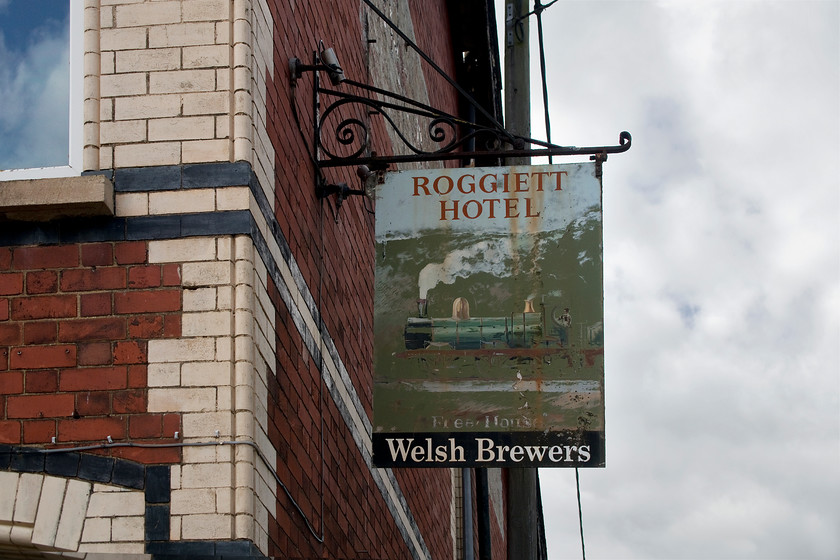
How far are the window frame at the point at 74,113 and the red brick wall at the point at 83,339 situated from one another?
0.37 m

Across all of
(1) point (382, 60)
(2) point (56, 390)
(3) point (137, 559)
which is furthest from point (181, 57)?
(1) point (382, 60)

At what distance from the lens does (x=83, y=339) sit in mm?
6734

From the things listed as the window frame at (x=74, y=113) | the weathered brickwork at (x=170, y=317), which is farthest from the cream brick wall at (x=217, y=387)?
the window frame at (x=74, y=113)

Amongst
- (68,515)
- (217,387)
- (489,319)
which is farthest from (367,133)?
(68,515)

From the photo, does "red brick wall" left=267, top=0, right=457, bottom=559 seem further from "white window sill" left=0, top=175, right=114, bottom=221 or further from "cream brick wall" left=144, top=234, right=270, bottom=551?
"white window sill" left=0, top=175, right=114, bottom=221

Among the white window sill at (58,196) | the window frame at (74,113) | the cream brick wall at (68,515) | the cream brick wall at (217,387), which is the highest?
the window frame at (74,113)

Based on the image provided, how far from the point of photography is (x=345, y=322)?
979 centimetres

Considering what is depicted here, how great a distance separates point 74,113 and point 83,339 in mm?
1192

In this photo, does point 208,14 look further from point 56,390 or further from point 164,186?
point 56,390

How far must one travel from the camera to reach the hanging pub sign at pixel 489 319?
25.9 ft

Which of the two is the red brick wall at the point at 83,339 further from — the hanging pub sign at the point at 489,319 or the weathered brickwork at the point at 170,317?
the hanging pub sign at the point at 489,319

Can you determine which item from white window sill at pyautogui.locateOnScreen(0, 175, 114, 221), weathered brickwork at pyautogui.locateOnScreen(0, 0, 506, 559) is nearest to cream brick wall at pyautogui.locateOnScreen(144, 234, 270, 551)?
Answer: weathered brickwork at pyautogui.locateOnScreen(0, 0, 506, 559)

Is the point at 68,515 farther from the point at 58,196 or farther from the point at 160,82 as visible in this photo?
the point at 160,82

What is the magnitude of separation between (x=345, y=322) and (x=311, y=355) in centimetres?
142
